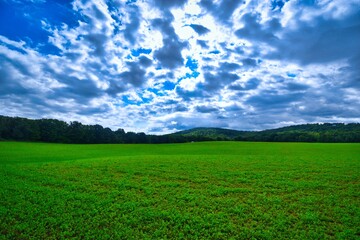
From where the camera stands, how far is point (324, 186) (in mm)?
18656

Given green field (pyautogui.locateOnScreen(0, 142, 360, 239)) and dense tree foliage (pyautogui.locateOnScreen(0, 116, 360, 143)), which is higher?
dense tree foliage (pyautogui.locateOnScreen(0, 116, 360, 143))

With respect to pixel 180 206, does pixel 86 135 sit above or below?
above

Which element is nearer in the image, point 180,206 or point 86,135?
point 180,206

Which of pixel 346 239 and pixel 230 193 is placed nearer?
pixel 346 239

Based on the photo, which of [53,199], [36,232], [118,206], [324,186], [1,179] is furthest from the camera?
[1,179]

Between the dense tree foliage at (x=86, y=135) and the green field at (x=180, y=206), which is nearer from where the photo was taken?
the green field at (x=180, y=206)

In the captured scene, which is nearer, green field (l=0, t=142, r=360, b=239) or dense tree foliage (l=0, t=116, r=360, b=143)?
green field (l=0, t=142, r=360, b=239)

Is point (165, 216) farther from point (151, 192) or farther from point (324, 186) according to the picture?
point (324, 186)

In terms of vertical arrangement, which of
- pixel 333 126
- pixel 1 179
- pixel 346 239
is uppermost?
pixel 333 126

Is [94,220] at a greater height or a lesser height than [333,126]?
lesser

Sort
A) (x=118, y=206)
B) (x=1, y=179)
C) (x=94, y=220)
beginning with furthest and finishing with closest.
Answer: (x=1, y=179) < (x=118, y=206) < (x=94, y=220)

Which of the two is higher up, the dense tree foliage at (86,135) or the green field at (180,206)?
the dense tree foliage at (86,135)

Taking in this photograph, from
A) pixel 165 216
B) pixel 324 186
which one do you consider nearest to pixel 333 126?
pixel 324 186

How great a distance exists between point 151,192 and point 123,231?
20.4 feet
